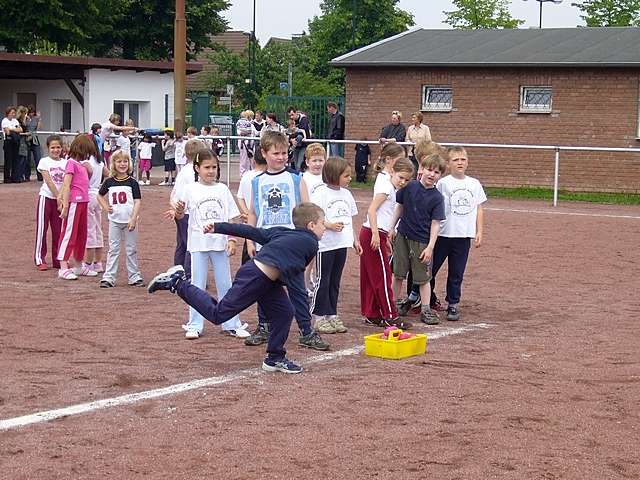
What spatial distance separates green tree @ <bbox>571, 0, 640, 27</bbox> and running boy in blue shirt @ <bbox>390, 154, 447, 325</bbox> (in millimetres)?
46829

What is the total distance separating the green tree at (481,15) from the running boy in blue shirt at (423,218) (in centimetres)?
5034

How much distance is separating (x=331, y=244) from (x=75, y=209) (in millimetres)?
4399

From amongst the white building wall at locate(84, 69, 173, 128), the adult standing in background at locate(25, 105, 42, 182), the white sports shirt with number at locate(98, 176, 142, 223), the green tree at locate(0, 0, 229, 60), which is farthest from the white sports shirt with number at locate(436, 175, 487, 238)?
the green tree at locate(0, 0, 229, 60)

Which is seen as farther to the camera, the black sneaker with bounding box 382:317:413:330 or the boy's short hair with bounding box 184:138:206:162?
the boy's short hair with bounding box 184:138:206:162

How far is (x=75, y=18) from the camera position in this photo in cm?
4681

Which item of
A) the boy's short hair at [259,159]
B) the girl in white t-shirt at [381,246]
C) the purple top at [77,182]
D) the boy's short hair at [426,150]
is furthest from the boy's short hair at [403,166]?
the purple top at [77,182]

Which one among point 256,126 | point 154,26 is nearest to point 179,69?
point 256,126

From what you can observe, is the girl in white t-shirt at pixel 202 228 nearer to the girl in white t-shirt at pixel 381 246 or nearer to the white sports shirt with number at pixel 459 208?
the girl in white t-shirt at pixel 381 246

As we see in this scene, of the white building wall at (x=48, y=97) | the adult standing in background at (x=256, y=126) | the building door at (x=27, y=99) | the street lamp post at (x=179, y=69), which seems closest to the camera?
A: the street lamp post at (x=179, y=69)

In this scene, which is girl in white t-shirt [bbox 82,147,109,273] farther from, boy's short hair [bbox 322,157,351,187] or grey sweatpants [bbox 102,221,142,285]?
boy's short hair [bbox 322,157,351,187]

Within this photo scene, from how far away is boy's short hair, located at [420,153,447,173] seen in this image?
396 inches

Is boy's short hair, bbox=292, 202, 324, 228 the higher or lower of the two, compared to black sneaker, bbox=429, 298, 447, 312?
higher

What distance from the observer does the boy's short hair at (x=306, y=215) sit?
796 cm

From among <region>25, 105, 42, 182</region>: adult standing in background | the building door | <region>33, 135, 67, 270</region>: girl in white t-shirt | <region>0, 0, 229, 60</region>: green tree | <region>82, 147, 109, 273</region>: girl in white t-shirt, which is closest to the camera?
<region>82, 147, 109, 273</region>: girl in white t-shirt
